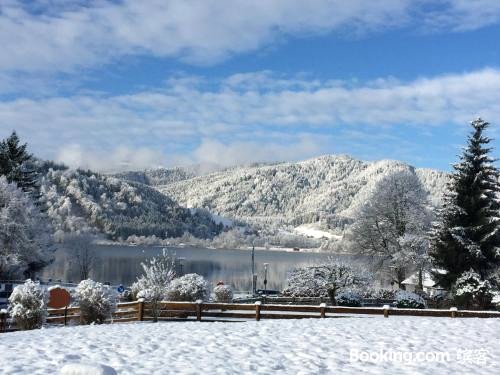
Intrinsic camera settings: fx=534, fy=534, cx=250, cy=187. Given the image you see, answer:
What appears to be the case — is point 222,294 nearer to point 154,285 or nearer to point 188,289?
point 154,285

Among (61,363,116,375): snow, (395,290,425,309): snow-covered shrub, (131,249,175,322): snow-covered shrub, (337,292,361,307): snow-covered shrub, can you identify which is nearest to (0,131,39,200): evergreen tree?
(131,249,175,322): snow-covered shrub

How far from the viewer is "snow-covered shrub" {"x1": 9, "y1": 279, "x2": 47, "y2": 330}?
2053cm

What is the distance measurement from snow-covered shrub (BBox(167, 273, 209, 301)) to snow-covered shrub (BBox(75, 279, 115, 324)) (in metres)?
7.20

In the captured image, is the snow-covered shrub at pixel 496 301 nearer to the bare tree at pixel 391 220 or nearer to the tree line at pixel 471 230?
the tree line at pixel 471 230

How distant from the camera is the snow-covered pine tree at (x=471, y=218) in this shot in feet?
101

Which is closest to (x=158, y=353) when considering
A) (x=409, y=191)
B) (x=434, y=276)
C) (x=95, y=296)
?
(x=95, y=296)

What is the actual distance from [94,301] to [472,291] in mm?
20457

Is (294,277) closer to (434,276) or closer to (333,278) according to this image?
(333,278)

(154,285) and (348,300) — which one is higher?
(154,285)

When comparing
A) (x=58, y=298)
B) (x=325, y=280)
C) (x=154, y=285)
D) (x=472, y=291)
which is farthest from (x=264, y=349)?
(x=325, y=280)

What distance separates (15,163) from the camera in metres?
55.4

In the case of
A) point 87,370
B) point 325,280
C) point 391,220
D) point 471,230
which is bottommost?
point 87,370

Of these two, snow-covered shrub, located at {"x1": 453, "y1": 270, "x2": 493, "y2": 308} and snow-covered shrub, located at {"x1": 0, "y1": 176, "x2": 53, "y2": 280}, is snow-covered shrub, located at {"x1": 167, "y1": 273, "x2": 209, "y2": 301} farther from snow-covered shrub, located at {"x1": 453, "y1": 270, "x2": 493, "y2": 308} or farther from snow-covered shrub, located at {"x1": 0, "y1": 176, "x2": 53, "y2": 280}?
snow-covered shrub, located at {"x1": 0, "y1": 176, "x2": 53, "y2": 280}

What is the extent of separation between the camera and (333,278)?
41.1 meters
